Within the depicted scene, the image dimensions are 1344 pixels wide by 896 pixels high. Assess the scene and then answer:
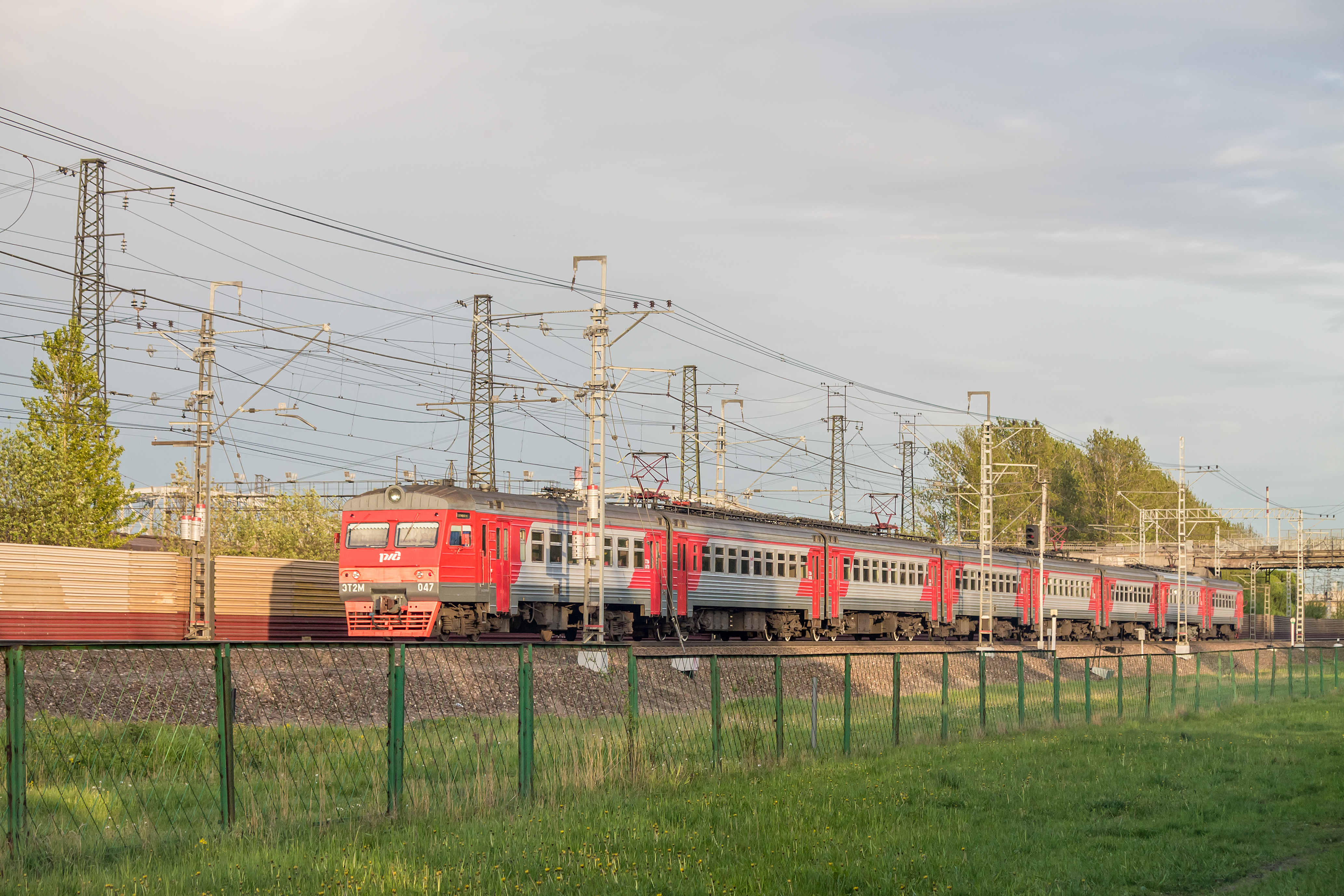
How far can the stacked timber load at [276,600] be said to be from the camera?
1400 inches

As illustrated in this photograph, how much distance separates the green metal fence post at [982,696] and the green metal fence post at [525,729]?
32.7ft

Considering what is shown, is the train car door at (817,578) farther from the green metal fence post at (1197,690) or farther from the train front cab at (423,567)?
the green metal fence post at (1197,690)

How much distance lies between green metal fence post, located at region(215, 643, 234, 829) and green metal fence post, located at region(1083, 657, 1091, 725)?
56.6ft

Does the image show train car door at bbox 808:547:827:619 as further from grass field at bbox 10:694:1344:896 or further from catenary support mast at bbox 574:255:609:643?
grass field at bbox 10:694:1344:896

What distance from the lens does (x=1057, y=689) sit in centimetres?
2352

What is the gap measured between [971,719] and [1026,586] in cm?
3705

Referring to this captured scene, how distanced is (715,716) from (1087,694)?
1174 cm

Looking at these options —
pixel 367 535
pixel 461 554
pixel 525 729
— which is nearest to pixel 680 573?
pixel 461 554

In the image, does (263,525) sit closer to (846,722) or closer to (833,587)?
(833,587)

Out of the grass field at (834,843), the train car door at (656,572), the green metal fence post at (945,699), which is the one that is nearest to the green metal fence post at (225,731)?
the grass field at (834,843)

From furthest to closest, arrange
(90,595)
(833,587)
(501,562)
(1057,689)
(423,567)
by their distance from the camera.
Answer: (833,587)
(90,595)
(501,562)
(423,567)
(1057,689)

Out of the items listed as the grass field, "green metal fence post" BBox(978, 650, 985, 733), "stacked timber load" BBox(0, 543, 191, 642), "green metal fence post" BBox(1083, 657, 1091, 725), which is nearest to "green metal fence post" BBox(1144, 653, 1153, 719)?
"green metal fence post" BBox(1083, 657, 1091, 725)

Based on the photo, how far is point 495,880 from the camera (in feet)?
30.8

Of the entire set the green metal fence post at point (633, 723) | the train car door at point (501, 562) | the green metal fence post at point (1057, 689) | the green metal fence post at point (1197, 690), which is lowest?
the green metal fence post at point (1197, 690)
